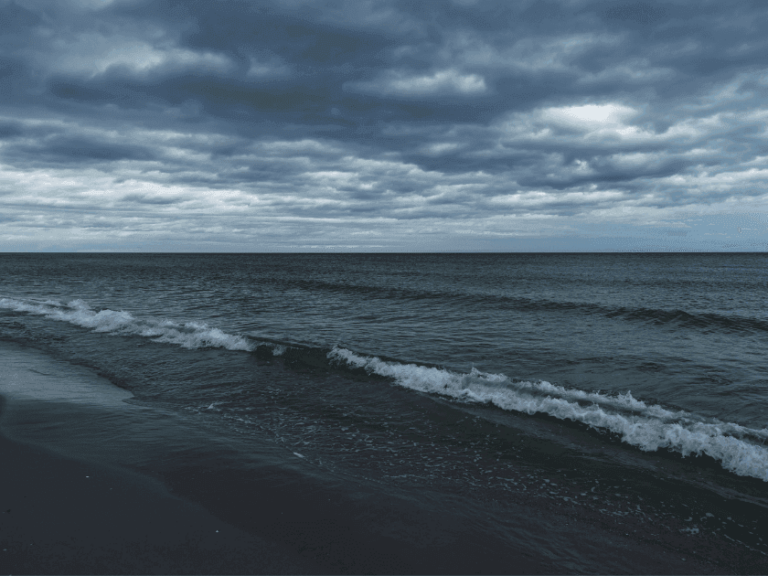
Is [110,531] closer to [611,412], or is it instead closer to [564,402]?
[564,402]

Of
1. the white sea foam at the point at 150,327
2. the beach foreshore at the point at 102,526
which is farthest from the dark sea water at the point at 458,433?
the beach foreshore at the point at 102,526

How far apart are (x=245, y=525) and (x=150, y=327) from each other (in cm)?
1732

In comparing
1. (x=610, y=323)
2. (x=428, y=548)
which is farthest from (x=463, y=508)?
(x=610, y=323)

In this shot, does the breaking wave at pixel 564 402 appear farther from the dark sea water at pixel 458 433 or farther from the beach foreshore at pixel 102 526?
the beach foreshore at pixel 102 526

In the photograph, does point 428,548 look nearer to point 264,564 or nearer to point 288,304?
point 264,564

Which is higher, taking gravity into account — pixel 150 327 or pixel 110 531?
pixel 150 327

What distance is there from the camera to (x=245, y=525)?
5.46 meters

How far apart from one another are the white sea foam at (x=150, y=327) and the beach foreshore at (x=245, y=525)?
9.25 m

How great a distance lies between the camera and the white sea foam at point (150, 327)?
17.1 meters

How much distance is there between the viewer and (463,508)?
19.8ft

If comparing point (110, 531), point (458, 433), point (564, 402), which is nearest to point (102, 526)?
point (110, 531)

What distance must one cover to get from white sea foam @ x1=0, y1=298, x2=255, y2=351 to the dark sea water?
16cm

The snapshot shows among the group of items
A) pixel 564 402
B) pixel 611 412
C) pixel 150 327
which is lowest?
pixel 611 412

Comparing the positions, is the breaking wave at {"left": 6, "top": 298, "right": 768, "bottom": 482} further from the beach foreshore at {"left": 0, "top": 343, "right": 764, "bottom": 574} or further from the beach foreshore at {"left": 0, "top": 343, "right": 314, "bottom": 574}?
the beach foreshore at {"left": 0, "top": 343, "right": 314, "bottom": 574}
